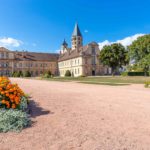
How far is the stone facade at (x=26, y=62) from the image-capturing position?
231 feet

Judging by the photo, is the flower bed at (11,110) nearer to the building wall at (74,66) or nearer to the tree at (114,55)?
the tree at (114,55)

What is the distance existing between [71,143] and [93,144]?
456 millimetres

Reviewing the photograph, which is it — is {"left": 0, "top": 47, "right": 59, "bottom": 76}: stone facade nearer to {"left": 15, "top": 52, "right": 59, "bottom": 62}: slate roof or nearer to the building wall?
{"left": 15, "top": 52, "right": 59, "bottom": 62}: slate roof

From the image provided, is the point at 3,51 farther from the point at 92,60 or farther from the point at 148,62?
the point at 148,62

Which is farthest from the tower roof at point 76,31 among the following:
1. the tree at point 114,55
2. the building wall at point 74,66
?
the tree at point 114,55

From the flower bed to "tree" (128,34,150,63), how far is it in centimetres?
3983

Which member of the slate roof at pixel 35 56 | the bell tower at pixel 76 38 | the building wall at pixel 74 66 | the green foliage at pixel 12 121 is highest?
the bell tower at pixel 76 38

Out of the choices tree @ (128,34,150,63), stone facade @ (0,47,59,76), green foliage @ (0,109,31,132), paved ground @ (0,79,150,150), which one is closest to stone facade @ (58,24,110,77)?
stone facade @ (0,47,59,76)

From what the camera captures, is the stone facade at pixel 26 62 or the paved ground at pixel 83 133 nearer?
the paved ground at pixel 83 133

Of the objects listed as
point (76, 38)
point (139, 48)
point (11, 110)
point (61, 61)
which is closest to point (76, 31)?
point (76, 38)

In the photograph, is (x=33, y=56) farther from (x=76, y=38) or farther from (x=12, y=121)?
(x=12, y=121)

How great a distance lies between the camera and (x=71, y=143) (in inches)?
146

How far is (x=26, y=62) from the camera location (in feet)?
239

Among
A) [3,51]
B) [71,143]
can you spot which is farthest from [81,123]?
[3,51]
